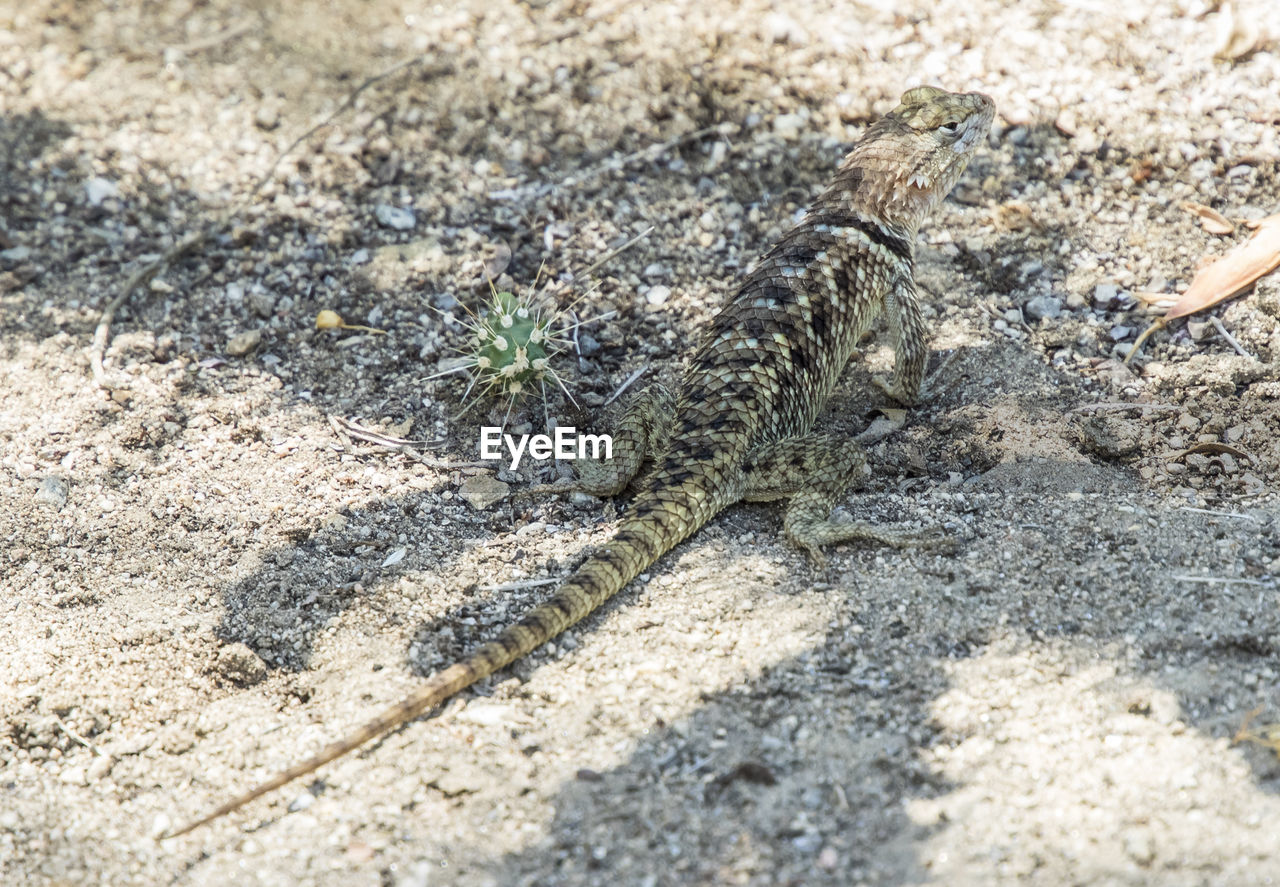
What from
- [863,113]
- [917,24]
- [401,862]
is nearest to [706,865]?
[401,862]

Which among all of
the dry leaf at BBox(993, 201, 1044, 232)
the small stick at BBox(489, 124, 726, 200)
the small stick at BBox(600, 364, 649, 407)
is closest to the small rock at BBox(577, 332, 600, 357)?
the small stick at BBox(600, 364, 649, 407)

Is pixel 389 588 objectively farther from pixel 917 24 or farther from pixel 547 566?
pixel 917 24

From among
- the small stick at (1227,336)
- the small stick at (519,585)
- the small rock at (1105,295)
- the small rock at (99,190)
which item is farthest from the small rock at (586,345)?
the small rock at (99,190)

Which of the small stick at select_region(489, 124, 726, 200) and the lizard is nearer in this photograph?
the lizard

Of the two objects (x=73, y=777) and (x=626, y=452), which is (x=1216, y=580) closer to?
(x=626, y=452)

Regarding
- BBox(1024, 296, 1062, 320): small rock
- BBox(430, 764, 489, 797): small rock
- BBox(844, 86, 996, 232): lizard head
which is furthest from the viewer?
BBox(1024, 296, 1062, 320): small rock

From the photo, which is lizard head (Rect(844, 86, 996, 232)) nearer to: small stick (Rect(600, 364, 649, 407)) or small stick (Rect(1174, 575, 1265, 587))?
small stick (Rect(600, 364, 649, 407))

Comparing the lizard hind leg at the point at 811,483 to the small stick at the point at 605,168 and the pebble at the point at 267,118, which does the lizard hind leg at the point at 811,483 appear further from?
the pebble at the point at 267,118
